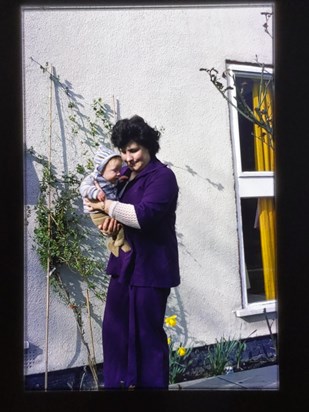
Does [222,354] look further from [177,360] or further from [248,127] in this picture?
[248,127]

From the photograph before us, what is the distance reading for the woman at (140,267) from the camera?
321 cm

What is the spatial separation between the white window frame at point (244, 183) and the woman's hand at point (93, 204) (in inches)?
33.3

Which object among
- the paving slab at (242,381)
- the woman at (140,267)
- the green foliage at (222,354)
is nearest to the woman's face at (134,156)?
the woman at (140,267)

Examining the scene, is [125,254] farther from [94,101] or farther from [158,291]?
[94,101]

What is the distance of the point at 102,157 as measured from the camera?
10.6 ft

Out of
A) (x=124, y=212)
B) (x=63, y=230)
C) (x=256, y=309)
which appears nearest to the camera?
(x=124, y=212)

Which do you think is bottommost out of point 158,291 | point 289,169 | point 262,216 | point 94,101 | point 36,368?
point 36,368

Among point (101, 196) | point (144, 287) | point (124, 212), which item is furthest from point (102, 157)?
point (144, 287)

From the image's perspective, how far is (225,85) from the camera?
11.3 feet

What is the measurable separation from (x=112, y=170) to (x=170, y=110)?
53 centimetres

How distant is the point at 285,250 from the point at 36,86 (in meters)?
1.74

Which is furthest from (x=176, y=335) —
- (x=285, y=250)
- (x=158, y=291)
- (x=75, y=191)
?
(x=75, y=191)

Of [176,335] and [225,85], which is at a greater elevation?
[225,85]

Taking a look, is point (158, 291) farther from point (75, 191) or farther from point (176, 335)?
point (75, 191)
